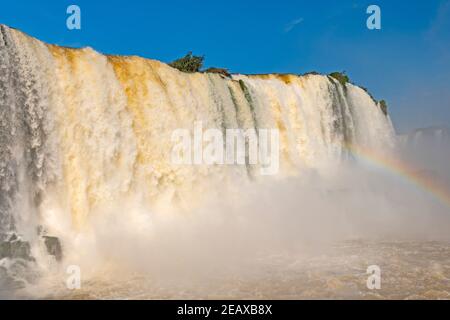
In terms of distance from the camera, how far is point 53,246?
8.12 m

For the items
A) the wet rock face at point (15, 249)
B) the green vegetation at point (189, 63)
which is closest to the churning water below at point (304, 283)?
the wet rock face at point (15, 249)

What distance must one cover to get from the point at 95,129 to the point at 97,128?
0.17 feet

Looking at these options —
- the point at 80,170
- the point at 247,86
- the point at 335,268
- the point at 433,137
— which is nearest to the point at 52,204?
the point at 80,170

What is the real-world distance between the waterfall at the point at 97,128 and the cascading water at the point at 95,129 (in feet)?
0.07

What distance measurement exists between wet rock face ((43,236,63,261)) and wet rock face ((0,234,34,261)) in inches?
14.3

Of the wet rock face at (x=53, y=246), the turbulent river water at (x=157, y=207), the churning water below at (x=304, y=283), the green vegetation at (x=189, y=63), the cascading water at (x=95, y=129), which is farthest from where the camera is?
the green vegetation at (x=189, y=63)

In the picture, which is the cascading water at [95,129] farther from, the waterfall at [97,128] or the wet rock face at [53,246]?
the wet rock face at [53,246]

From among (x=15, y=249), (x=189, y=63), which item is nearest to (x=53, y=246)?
(x=15, y=249)

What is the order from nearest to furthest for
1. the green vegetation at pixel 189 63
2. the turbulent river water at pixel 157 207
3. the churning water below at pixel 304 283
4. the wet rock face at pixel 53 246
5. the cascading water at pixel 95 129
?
the churning water below at pixel 304 283 < the turbulent river water at pixel 157 207 < the wet rock face at pixel 53 246 < the cascading water at pixel 95 129 < the green vegetation at pixel 189 63

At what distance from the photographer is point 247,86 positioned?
15172mm

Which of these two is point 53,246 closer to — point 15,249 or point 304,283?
point 15,249

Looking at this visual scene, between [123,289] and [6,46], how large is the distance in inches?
197

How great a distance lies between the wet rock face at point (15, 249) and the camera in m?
7.52

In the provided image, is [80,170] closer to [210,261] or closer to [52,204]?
[52,204]
